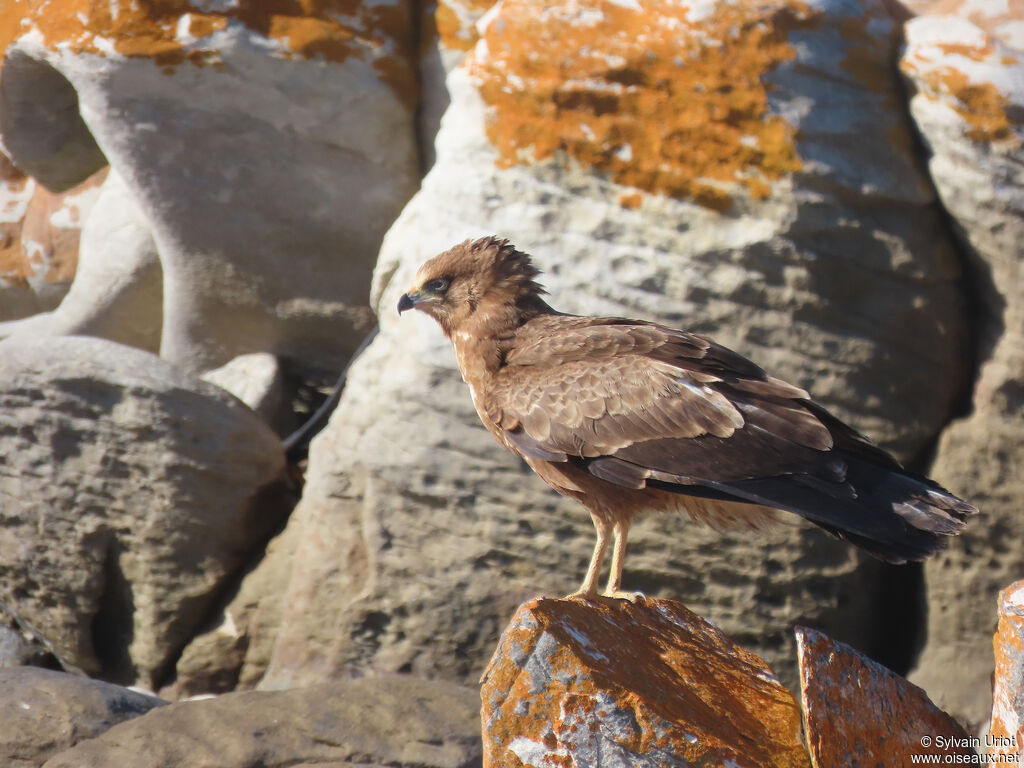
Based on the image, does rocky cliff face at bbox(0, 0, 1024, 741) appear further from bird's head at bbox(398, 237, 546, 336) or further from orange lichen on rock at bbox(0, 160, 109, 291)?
orange lichen on rock at bbox(0, 160, 109, 291)

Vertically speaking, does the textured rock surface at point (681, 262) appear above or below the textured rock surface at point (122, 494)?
above

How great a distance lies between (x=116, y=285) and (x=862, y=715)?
250 inches

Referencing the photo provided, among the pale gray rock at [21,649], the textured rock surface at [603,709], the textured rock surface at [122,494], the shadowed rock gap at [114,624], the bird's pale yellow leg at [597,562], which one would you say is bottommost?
the pale gray rock at [21,649]

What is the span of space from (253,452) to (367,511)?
0.93 meters

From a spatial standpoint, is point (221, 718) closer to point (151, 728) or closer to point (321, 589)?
point (151, 728)

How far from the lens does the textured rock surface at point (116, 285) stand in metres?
7.96

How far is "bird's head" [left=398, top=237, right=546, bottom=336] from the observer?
4.25 meters

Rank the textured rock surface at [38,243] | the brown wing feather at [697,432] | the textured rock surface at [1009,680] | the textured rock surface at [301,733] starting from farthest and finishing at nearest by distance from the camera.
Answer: the textured rock surface at [38,243] → the textured rock surface at [301,733] → the brown wing feather at [697,432] → the textured rock surface at [1009,680]

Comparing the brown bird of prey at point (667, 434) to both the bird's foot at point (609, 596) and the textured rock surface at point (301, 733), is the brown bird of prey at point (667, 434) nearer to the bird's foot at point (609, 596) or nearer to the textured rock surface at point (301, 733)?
the bird's foot at point (609, 596)

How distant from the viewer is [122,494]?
254 inches

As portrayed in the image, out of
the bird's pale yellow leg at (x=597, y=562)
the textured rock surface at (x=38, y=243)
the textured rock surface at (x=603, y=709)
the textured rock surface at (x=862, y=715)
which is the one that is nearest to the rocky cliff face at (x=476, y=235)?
the bird's pale yellow leg at (x=597, y=562)

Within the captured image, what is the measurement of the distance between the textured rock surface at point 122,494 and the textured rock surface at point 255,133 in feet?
3.31

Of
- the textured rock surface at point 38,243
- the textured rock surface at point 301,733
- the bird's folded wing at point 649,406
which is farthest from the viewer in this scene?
the textured rock surface at point 38,243

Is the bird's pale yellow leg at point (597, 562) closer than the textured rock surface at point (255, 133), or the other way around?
the bird's pale yellow leg at point (597, 562)
